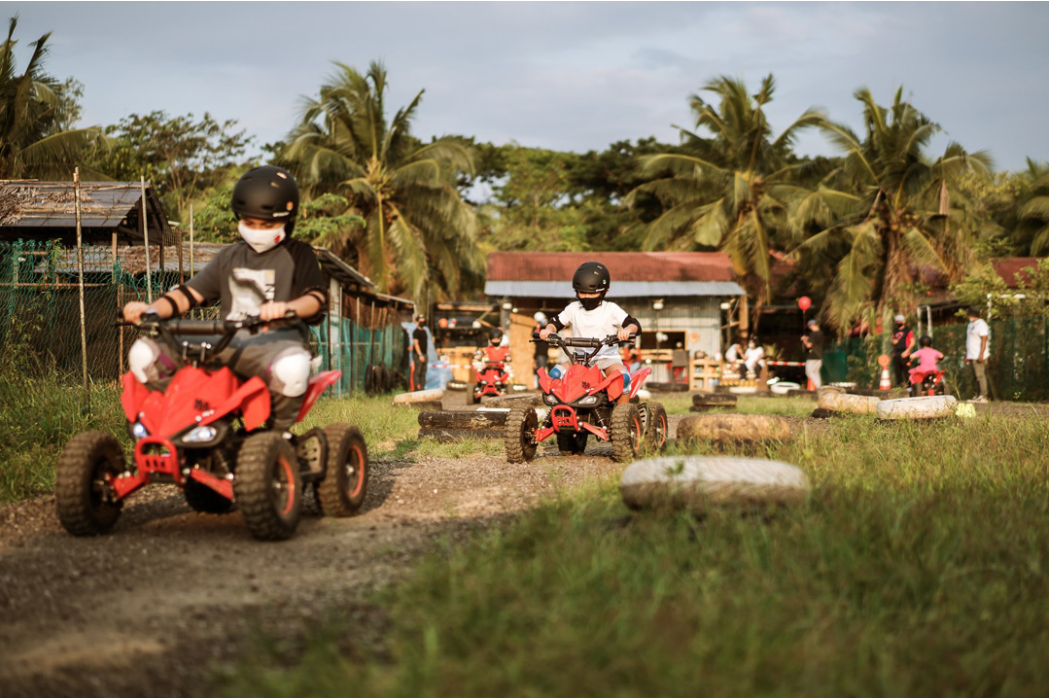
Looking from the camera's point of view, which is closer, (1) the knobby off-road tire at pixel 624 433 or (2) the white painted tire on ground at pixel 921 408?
(1) the knobby off-road tire at pixel 624 433

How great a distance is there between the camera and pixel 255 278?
5.30 meters

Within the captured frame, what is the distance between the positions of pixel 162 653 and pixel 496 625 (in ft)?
3.39

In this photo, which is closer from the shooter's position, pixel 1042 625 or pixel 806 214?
pixel 1042 625

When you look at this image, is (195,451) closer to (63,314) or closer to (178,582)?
(178,582)

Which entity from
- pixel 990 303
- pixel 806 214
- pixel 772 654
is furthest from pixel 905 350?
pixel 772 654

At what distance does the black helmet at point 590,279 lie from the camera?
8578 millimetres

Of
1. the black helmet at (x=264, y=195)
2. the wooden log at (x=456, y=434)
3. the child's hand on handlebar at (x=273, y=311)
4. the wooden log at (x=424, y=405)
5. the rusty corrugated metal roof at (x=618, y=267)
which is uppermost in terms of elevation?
the rusty corrugated metal roof at (x=618, y=267)

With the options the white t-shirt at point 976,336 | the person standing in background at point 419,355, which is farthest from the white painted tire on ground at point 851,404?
the person standing in background at point 419,355

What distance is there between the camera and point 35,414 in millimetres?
7316

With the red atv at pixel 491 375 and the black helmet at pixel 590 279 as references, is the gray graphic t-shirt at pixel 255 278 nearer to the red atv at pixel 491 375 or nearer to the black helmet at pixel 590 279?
the black helmet at pixel 590 279

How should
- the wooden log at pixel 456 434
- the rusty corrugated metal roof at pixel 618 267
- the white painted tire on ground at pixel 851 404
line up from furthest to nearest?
the rusty corrugated metal roof at pixel 618 267 < the white painted tire on ground at pixel 851 404 < the wooden log at pixel 456 434

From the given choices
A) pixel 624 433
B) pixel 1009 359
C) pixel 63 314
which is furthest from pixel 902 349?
pixel 63 314

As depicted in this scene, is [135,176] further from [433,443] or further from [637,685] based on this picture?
[637,685]

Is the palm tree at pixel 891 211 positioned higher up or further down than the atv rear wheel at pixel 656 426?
higher up
